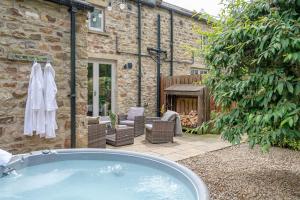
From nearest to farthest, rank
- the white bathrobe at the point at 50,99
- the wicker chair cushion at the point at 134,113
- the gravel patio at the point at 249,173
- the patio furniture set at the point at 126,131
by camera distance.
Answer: the gravel patio at the point at 249,173, the white bathrobe at the point at 50,99, the patio furniture set at the point at 126,131, the wicker chair cushion at the point at 134,113

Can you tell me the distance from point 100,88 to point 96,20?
2200 mm

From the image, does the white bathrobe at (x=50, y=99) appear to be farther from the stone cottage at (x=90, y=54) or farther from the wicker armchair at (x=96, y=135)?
the wicker armchair at (x=96, y=135)

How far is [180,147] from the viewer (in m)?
6.36

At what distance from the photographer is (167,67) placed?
10.8 m

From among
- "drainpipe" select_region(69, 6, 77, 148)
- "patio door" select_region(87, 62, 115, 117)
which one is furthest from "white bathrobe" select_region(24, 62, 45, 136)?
"patio door" select_region(87, 62, 115, 117)

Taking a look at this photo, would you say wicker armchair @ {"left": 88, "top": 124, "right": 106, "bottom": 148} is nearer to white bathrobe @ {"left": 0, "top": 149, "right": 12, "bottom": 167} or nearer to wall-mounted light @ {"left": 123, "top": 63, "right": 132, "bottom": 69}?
white bathrobe @ {"left": 0, "top": 149, "right": 12, "bottom": 167}

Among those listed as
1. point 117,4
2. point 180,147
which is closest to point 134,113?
point 180,147

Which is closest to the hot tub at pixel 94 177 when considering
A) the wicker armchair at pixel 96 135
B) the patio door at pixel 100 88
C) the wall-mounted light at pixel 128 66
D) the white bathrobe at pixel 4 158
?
the white bathrobe at pixel 4 158

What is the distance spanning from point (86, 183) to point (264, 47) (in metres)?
2.94

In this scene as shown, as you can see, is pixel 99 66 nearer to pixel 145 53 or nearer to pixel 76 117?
pixel 145 53

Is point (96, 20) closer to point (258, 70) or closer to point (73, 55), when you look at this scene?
point (73, 55)

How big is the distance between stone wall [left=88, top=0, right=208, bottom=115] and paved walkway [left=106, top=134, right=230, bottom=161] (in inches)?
92.9

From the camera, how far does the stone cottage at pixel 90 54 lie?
436 cm

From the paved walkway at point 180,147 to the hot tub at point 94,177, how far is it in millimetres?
1570
